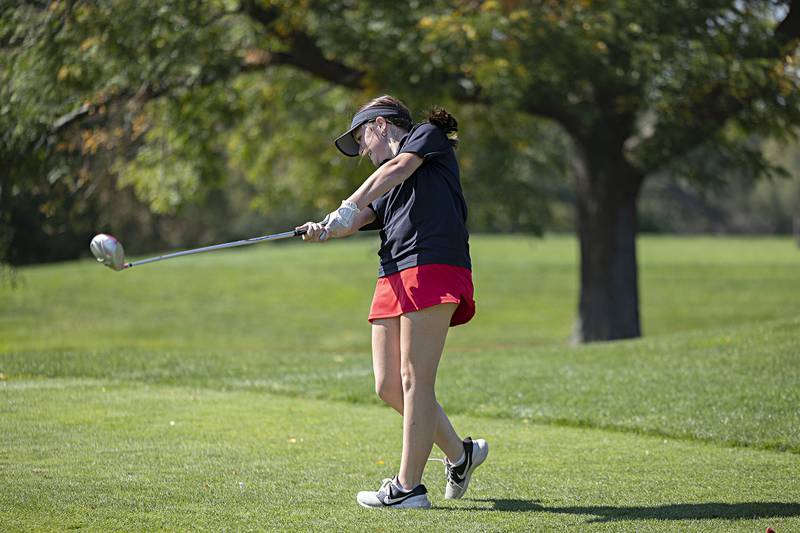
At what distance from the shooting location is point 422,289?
504 centimetres

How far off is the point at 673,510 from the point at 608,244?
11.8m

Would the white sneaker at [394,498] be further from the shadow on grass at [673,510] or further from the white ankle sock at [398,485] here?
the shadow on grass at [673,510]

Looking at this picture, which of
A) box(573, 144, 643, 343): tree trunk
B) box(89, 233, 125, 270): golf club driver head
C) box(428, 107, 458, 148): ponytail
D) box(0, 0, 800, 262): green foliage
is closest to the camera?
box(428, 107, 458, 148): ponytail

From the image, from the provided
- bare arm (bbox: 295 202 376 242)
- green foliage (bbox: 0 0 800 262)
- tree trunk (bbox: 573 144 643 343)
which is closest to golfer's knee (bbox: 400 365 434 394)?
bare arm (bbox: 295 202 376 242)

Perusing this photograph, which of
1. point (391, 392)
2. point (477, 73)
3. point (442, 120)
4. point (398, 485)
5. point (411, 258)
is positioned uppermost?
point (477, 73)

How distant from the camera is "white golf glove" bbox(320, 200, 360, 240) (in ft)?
16.5

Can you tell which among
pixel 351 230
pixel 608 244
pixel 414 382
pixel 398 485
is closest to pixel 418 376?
pixel 414 382

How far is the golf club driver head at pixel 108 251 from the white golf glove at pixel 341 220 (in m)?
1.21

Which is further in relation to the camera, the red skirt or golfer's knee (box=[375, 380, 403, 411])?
golfer's knee (box=[375, 380, 403, 411])

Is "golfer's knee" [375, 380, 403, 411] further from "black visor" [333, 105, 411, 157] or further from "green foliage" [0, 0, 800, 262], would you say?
"green foliage" [0, 0, 800, 262]

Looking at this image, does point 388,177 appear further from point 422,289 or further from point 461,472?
point 461,472

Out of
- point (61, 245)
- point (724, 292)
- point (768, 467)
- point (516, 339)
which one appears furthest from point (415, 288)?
point (61, 245)

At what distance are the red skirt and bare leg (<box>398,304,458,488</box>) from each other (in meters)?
0.07

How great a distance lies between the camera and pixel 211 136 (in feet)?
53.7
